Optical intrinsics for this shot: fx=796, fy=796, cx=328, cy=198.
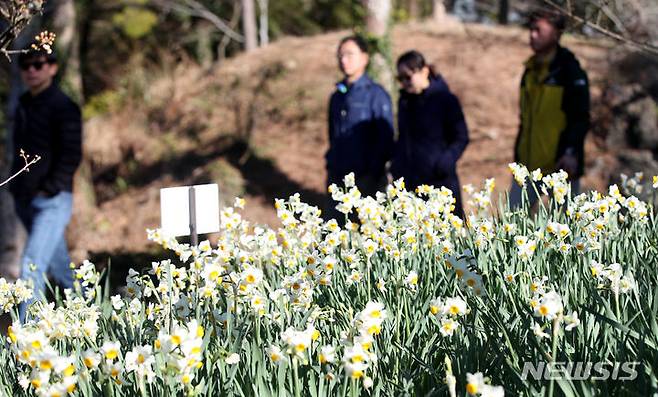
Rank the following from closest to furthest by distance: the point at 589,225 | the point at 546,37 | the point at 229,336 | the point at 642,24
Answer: the point at 229,336 < the point at 589,225 < the point at 546,37 < the point at 642,24

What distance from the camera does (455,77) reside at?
1188 centimetres

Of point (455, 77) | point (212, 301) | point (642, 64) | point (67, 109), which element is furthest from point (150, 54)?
point (212, 301)

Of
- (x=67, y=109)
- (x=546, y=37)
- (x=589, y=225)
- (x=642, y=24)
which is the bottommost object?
(x=589, y=225)

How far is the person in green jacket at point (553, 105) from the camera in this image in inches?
173

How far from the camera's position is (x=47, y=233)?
4801 millimetres

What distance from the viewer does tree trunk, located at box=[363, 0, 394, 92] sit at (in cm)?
837

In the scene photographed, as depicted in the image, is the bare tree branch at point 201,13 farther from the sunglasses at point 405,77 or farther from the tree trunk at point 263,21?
the sunglasses at point 405,77

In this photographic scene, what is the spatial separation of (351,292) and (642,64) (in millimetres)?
9606

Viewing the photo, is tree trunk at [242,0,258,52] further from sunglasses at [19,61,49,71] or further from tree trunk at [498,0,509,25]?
sunglasses at [19,61,49,71]

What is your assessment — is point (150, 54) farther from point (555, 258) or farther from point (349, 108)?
point (555, 258)

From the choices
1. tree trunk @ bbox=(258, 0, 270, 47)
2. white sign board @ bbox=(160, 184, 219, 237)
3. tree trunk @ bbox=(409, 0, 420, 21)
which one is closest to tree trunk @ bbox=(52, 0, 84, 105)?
white sign board @ bbox=(160, 184, 219, 237)

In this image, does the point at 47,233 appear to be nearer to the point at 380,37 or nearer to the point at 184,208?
the point at 184,208

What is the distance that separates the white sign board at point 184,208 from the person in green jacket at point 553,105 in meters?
1.80

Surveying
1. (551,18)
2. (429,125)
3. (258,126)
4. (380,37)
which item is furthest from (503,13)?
(429,125)
